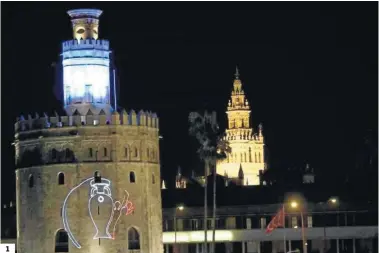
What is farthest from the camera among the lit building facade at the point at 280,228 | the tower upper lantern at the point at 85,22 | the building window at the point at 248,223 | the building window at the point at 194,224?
the building window at the point at 194,224

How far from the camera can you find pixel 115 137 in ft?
349

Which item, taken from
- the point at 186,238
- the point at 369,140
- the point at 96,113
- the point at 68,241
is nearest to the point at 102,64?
the point at 96,113

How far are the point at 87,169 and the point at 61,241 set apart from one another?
504 centimetres

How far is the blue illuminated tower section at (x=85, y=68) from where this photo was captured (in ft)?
355

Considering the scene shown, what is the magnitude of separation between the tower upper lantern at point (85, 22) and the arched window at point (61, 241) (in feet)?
43.0

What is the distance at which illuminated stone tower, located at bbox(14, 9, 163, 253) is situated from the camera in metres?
106

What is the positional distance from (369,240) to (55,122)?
37609 mm

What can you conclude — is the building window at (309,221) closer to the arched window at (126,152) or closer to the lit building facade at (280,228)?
the lit building facade at (280,228)

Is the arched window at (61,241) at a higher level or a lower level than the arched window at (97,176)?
lower

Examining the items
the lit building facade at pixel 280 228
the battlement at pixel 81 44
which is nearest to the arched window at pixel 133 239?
the battlement at pixel 81 44

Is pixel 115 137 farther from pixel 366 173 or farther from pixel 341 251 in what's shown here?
pixel 366 173

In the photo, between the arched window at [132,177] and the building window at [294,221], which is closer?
the arched window at [132,177]

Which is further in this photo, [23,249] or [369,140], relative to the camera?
[369,140]

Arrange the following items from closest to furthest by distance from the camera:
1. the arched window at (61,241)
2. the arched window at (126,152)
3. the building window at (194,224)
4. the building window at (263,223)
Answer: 1. the arched window at (61,241)
2. the arched window at (126,152)
3. the building window at (263,223)
4. the building window at (194,224)
